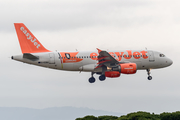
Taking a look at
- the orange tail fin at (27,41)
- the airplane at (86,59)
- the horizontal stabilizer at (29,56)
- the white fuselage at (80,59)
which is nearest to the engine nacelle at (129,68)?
the airplane at (86,59)

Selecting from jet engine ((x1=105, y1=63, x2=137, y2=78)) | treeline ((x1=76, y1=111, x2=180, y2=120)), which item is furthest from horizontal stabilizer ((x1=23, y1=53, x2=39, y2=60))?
treeline ((x1=76, y1=111, x2=180, y2=120))

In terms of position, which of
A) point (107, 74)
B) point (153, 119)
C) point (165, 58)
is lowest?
point (153, 119)

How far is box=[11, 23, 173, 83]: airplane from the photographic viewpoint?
2515 inches

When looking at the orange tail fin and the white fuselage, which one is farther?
the orange tail fin

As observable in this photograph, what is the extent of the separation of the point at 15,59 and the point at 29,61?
2525mm

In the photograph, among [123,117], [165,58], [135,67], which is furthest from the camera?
[165,58]

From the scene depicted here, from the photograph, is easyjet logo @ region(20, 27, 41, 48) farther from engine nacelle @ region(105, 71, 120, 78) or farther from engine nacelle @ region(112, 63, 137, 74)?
engine nacelle @ region(112, 63, 137, 74)

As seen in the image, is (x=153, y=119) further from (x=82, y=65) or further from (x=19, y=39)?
(x=19, y=39)

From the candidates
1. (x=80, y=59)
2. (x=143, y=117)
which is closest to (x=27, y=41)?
(x=80, y=59)

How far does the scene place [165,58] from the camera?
6875 cm

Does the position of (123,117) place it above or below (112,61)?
below

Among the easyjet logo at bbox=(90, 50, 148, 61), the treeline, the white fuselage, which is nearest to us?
the treeline

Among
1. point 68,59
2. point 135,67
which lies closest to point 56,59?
point 68,59

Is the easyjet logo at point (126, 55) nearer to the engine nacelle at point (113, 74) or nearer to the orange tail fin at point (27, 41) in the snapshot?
the engine nacelle at point (113, 74)
